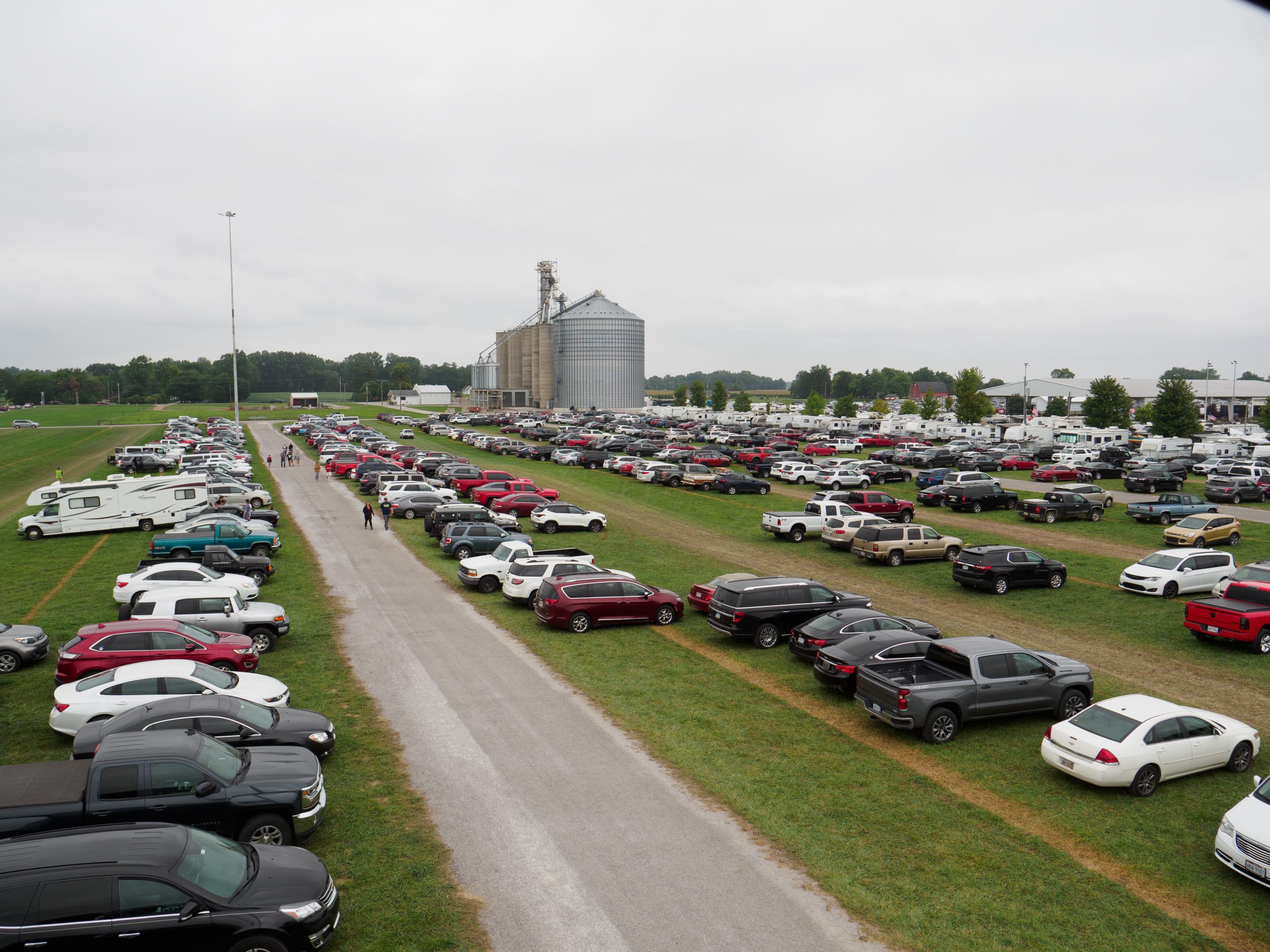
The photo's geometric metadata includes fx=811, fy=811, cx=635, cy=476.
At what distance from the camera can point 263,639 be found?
1948cm

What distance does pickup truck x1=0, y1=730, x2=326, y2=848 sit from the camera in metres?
9.55

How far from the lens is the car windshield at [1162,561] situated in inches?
1021

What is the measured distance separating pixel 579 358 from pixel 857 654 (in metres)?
143

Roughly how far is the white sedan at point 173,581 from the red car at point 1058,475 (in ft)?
166

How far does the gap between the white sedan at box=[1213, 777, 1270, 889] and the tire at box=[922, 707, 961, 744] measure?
452cm

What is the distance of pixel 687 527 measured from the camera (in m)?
39.6

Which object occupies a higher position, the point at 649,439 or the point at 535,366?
the point at 535,366

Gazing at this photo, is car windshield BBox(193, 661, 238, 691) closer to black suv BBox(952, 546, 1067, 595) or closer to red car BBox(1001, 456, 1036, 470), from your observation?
black suv BBox(952, 546, 1067, 595)

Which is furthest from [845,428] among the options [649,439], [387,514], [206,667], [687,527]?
[206,667]

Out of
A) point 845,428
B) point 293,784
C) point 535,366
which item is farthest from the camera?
point 535,366

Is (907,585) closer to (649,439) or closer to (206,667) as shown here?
(206,667)

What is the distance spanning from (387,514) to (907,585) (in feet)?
76.2

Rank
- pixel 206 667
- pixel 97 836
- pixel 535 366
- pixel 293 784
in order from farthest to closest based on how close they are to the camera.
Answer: pixel 535 366 → pixel 206 667 → pixel 293 784 → pixel 97 836

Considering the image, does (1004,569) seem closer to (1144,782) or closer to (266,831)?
(1144,782)
